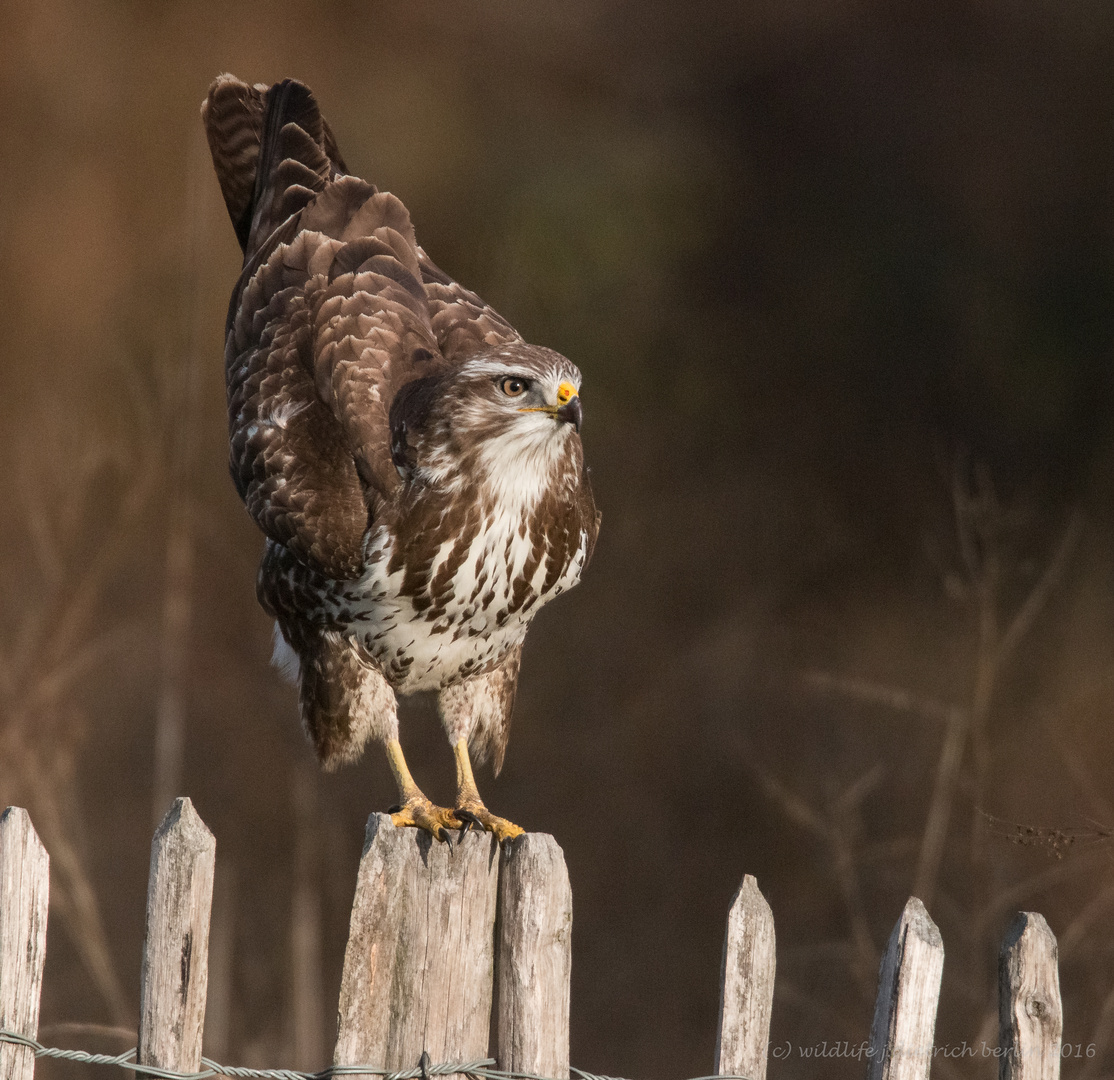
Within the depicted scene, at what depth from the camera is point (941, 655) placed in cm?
534

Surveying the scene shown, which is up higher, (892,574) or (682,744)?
(892,574)

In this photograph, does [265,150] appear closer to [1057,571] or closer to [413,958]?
[413,958]

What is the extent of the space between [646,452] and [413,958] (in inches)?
149

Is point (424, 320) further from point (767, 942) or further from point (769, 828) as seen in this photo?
point (769, 828)

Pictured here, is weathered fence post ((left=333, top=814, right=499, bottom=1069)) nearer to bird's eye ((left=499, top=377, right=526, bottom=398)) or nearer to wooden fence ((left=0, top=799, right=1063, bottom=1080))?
wooden fence ((left=0, top=799, right=1063, bottom=1080))

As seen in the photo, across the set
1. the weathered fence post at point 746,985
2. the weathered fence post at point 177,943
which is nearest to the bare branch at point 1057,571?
the weathered fence post at point 746,985

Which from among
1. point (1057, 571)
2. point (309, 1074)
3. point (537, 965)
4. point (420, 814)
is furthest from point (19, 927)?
point (1057, 571)

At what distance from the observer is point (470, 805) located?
299cm

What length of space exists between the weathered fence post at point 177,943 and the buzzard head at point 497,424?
0.93m

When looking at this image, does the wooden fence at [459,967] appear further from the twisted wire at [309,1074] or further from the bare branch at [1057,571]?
the bare branch at [1057,571]

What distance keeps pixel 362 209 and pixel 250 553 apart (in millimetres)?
2599

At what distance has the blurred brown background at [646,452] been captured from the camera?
5.29 m

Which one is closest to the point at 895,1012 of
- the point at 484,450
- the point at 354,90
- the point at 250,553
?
the point at 484,450

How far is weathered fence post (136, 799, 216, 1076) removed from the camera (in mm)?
2061
